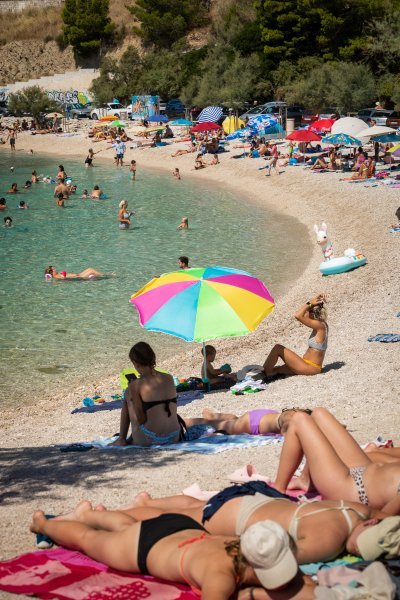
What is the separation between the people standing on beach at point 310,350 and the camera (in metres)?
10.1

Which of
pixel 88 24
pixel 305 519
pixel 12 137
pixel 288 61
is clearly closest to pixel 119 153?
pixel 12 137

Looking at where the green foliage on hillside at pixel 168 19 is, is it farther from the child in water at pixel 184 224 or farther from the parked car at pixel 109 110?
the child in water at pixel 184 224

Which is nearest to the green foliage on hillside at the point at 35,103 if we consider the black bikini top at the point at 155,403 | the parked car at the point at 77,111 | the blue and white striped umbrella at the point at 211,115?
the parked car at the point at 77,111

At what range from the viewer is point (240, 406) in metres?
9.69

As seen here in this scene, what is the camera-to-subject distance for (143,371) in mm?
7551

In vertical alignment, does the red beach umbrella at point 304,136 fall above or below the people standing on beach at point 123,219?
above

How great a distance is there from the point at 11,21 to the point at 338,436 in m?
92.2

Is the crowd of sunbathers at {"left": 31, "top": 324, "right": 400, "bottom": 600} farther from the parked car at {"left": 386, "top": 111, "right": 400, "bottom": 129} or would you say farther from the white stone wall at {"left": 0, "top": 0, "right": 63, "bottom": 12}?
the white stone wall at {"left": 0, "top": 0, "right": 63, "bottom": 12}

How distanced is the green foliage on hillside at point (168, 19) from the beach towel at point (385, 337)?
210 feet

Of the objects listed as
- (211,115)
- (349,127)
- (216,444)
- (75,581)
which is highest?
(211,115)

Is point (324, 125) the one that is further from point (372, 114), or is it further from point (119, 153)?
point (119, 153)

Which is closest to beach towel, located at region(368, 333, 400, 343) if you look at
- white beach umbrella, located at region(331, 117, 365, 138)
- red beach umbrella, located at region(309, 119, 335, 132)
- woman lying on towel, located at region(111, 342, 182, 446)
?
woman lying on towel, located at region(111, 342, 182, 446)

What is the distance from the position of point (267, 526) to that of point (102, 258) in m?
18.7

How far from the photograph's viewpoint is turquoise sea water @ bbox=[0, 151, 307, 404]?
14.0 metres
